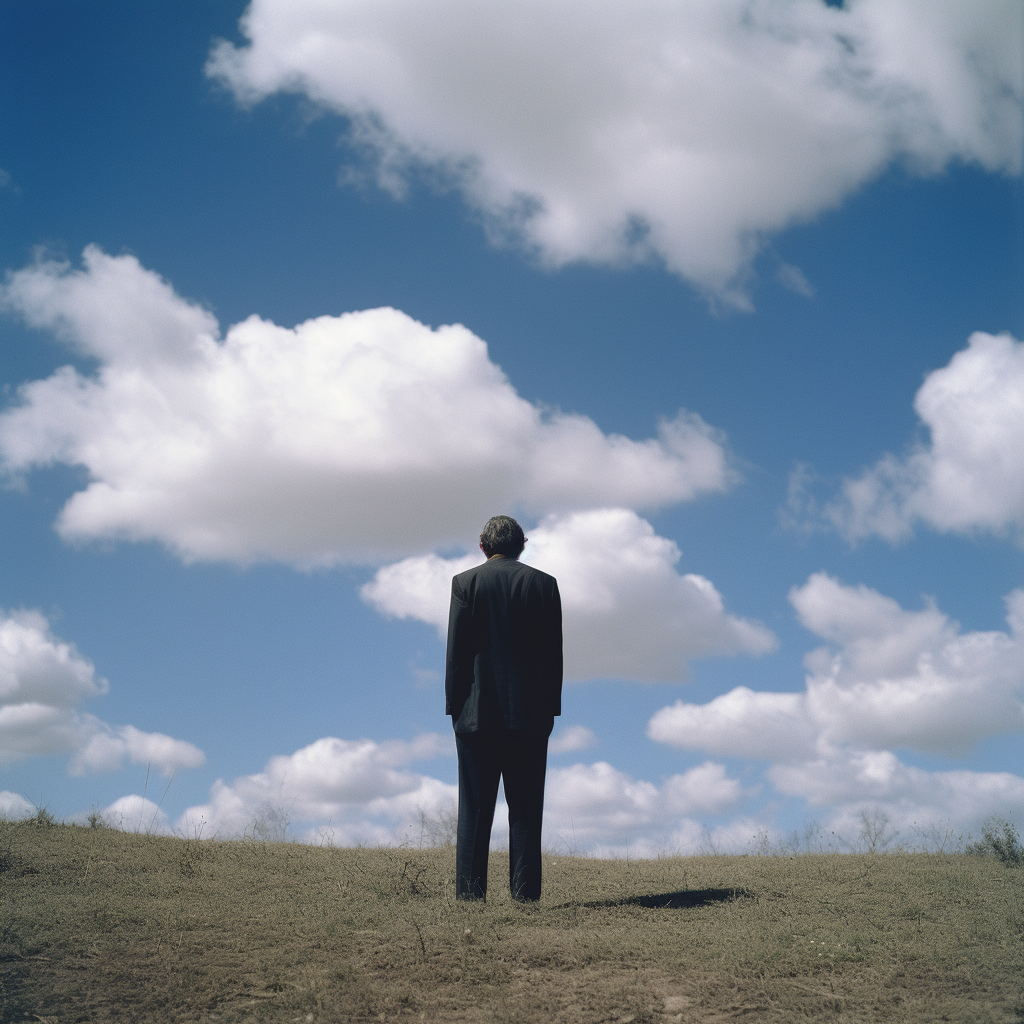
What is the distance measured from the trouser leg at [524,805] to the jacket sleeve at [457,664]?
0.48m

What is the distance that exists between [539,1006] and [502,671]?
2.64 m

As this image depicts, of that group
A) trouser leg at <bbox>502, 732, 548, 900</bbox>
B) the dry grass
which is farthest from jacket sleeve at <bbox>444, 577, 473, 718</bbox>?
the dry grass

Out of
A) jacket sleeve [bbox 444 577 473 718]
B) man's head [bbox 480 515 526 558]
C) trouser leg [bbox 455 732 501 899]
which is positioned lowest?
trouser leg [bbox 455 732 501 899]

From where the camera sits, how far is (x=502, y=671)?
702 centimetres

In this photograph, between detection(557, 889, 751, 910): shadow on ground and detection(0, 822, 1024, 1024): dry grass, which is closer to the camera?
detection(0, 822, 1024, 1024): dry grass

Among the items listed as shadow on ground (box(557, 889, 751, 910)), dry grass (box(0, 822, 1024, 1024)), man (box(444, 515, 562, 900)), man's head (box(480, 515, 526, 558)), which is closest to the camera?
dry grass (box(0, 822, 1024, 1024))

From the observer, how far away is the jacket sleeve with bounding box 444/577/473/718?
23.3 ft

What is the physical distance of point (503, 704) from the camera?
696 cm

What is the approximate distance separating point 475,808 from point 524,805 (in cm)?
38

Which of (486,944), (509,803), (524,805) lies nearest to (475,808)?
(509,803)

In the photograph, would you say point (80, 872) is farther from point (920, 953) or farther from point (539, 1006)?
point (920, 953)

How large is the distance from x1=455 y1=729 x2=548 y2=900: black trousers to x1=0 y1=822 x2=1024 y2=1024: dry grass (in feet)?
0.89

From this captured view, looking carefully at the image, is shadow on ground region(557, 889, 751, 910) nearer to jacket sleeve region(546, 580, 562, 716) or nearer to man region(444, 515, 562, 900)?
man region(444, 515, 562, 900)

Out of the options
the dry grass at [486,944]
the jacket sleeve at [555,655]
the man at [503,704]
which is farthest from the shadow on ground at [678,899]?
the jacket sleeve at [555,655]
